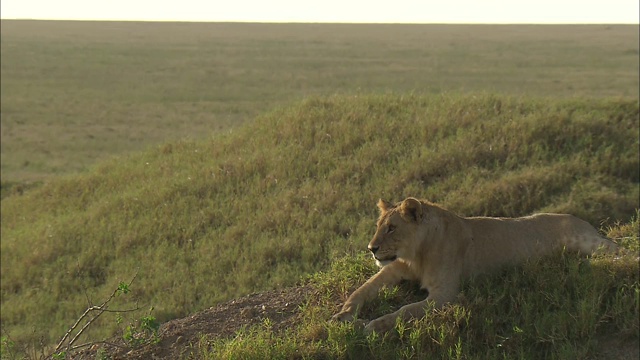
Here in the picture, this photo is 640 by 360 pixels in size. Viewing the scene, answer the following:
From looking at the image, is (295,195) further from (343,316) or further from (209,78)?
(209,78)

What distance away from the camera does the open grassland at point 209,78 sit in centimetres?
2356

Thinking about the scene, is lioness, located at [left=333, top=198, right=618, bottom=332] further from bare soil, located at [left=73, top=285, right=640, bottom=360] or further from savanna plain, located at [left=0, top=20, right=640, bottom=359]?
bare soil, located at [left=73, top=285, right=640, bottom=360]

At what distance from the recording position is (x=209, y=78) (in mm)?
39031

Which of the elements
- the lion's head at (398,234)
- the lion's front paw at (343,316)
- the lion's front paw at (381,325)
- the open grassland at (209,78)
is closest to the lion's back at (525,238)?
the lion's head at (398,234)

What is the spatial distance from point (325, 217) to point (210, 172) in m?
2.43

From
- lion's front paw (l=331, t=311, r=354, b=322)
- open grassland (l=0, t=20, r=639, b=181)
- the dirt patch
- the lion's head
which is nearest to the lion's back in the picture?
the lion's head

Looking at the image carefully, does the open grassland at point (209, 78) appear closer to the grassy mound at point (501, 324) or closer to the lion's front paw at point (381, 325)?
the grassy mound at point (501, 324)

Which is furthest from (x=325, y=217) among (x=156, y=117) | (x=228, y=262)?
(x=156, y=117)

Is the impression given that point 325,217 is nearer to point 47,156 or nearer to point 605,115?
point 605,115

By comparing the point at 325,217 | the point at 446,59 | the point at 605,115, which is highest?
the point at 605,115

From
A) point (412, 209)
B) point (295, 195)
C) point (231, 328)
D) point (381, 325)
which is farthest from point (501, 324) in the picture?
point (295, 195)

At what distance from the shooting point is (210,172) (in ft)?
35.7

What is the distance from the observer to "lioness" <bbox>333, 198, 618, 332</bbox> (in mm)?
5316

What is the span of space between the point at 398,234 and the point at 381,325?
65 cm
